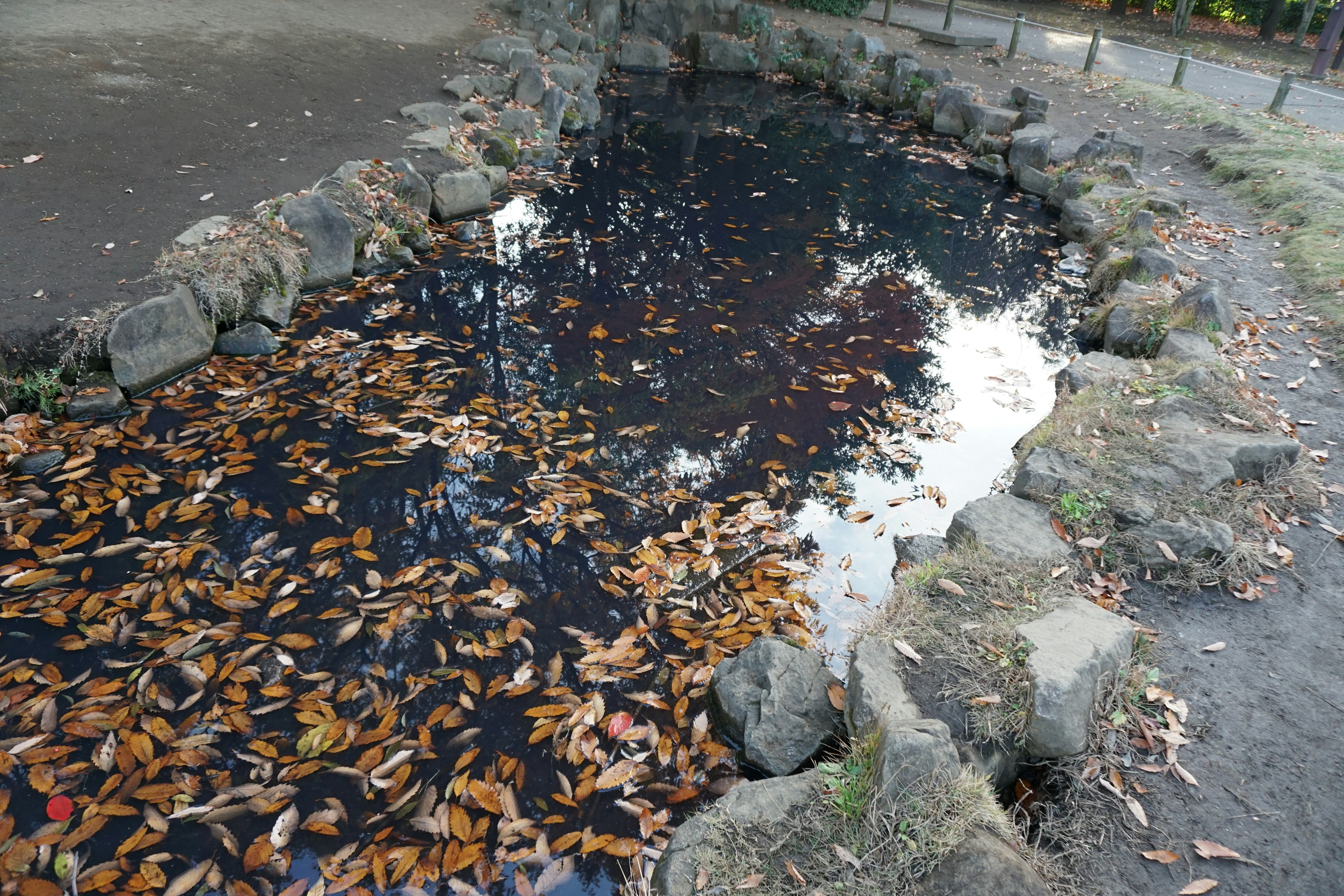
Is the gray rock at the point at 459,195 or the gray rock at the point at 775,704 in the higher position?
the gray rock at the point at 459,195

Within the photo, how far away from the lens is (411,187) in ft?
23.8

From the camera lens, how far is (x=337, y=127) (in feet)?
26.2

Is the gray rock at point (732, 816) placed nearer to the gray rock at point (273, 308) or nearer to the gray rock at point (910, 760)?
the gray rock at point (910, 760)

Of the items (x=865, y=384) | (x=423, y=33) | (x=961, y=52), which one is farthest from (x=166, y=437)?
(x=961, y=52)

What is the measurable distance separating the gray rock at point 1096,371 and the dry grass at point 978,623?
2337mm

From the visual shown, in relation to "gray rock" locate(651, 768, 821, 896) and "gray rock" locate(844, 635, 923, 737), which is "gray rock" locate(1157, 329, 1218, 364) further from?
"gray rock" locate(651, 768, 821, 896)

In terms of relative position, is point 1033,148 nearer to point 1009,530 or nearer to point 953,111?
point 953,111

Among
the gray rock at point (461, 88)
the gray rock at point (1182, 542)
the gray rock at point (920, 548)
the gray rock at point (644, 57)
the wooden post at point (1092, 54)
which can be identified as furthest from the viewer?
the gray rock at point (644, 57)

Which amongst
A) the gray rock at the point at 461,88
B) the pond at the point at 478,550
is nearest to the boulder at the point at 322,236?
the pond at the point at 478,550

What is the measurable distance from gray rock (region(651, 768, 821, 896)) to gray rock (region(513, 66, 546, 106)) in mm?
9965

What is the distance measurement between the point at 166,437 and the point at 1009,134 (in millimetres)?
11788

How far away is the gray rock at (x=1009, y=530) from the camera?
3.60 metres

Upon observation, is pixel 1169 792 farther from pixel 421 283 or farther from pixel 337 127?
pixel 337 127

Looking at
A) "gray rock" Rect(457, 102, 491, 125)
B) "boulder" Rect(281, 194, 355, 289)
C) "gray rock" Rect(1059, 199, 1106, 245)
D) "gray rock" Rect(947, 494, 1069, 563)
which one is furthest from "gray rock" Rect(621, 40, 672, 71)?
"gray rock" Rect(947, 494, 1069, 563)
